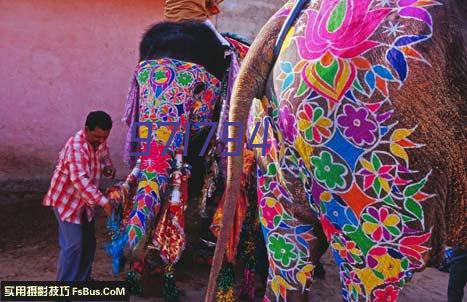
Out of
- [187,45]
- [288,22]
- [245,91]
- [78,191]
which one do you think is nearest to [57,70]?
[187,45]

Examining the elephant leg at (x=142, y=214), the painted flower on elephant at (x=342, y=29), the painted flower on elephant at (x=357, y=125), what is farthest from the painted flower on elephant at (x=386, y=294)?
the elephant leg at (x=142, y=214)

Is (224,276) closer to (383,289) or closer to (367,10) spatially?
(383,289)

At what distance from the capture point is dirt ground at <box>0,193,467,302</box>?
171 inches

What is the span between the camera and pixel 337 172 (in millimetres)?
1945

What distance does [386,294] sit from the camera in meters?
2.02

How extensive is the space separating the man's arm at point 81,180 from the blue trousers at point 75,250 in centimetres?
29

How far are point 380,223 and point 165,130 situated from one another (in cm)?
190

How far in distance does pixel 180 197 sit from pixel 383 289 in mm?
1779

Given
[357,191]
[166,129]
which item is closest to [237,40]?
[166,129]

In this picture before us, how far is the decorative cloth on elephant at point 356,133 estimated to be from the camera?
1.83 metres

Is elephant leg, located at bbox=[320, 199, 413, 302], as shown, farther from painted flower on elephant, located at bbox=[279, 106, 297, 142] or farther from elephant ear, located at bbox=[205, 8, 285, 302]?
elephant ear, located at bbox=[205, 8, 285, 302]

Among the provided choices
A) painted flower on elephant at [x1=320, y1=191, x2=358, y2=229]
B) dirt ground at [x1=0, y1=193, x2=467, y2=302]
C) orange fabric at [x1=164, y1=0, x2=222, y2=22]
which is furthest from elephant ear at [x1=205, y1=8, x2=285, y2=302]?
orange fabric at [x1=164, y1=0, x2=222, y2=22]

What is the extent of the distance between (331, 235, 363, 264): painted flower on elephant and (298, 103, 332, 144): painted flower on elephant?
36cm

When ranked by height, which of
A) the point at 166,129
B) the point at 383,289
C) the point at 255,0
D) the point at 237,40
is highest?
the point at 255,0
